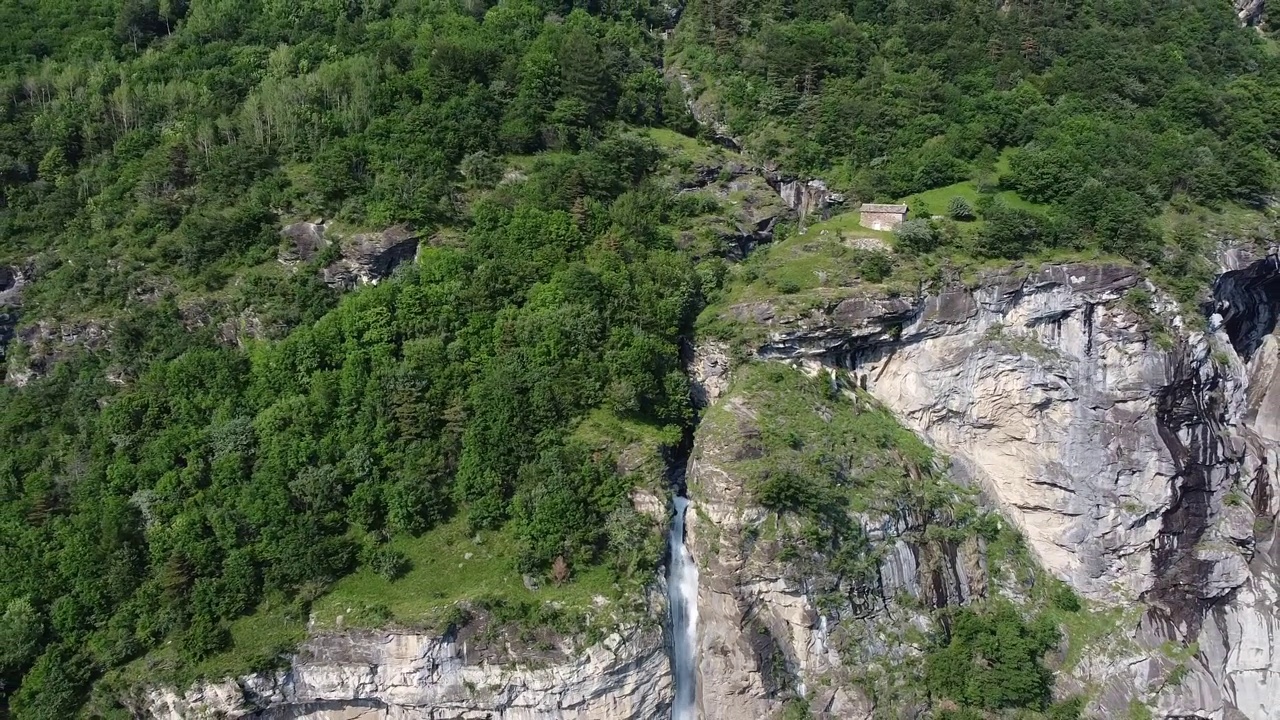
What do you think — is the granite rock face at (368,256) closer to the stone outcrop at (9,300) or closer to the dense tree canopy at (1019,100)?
the stone outcrop at (9,300)

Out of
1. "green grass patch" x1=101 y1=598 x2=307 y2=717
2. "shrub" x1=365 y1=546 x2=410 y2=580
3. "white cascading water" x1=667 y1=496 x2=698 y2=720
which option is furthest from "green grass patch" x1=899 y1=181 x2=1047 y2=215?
"green grass patch" x1=101 y1=598 x2=307 y2=717

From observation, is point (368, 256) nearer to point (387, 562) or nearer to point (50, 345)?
point (50, 345)

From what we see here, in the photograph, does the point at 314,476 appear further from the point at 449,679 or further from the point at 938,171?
the point at 938,171

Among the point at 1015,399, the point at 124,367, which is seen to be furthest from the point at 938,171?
the point at 124,367

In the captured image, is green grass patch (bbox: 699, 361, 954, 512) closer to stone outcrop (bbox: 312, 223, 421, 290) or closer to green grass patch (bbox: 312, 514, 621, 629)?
green grass patch (bbox: 312, 514, 621, 629)

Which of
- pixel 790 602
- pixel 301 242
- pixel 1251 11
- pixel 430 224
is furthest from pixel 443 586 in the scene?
pixel 1251 11
